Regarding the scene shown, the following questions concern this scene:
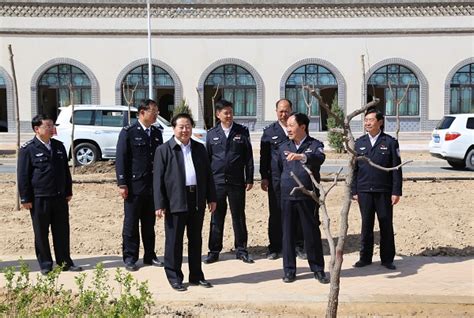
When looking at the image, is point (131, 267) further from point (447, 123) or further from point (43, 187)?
point (447, 123)

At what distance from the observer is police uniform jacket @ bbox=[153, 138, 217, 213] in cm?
616

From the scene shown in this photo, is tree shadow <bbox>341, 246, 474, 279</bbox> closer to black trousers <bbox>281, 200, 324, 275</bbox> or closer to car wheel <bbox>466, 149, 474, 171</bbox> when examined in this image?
black trousers <bbox>281, 200, 324, 275</bbox>

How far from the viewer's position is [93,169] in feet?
49.1

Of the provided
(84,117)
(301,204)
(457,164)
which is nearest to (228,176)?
(301,204)

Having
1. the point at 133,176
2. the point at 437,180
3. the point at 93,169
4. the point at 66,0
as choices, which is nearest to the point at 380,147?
the point at 133,176

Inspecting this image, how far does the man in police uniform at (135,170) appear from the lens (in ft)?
22.7

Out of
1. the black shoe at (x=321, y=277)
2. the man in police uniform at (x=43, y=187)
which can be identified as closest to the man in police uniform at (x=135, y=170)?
the man in police uniform at (x=43, y=187)

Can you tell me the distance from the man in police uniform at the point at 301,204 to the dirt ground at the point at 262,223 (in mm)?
1294

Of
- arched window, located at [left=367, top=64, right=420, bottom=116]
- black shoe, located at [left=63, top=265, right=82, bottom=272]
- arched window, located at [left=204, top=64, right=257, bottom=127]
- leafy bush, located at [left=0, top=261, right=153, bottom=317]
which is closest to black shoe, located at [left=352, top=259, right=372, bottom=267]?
leafy bush, located at [left=0, top=261, right=153, bottom=317]

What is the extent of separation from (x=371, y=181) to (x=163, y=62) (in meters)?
21.4

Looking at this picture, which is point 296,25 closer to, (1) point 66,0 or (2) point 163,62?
(2) point 163,62

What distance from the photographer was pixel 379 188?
691 centimetres

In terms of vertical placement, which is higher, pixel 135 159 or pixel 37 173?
pixel 135 159

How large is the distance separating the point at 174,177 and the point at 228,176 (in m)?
1.20
